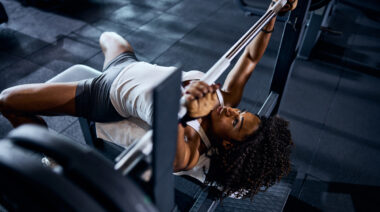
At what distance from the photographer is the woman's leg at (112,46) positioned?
182 cm

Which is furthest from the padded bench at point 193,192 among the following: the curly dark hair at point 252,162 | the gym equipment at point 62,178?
the gym equipment at point 62,178

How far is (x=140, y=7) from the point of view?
13.1 feet

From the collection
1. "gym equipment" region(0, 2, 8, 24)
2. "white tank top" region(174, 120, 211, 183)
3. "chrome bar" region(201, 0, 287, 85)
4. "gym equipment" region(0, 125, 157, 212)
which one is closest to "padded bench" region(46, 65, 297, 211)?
"white tank top" region(174, 120, 211, 183)

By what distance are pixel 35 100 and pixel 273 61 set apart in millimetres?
2419

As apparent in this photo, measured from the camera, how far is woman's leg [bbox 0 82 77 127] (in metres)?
1.51

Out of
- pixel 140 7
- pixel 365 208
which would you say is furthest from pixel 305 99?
pixel 140 7

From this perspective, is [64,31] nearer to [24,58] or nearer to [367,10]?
[24,58]

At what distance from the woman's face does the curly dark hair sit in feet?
0.10

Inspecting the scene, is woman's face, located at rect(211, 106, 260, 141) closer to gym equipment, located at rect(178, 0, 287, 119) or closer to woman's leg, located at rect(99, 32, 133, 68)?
gym equipment, located at rect(178, 0, 287, 119)

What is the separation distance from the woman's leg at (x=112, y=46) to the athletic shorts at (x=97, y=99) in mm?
226

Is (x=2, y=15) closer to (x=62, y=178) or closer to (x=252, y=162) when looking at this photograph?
(x=252, y=162)

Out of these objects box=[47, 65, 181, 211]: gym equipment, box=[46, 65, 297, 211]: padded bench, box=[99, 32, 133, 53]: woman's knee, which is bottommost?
box=[46, 65, 297, 211]: padded bench

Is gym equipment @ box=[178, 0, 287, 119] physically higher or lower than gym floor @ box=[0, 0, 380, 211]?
higher

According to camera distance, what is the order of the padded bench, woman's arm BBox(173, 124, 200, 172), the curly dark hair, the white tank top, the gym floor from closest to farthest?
woman's arm BBox(173, 124, 200, 172), the curly dark hair, the white tank top, the padded bench, the gym floor
